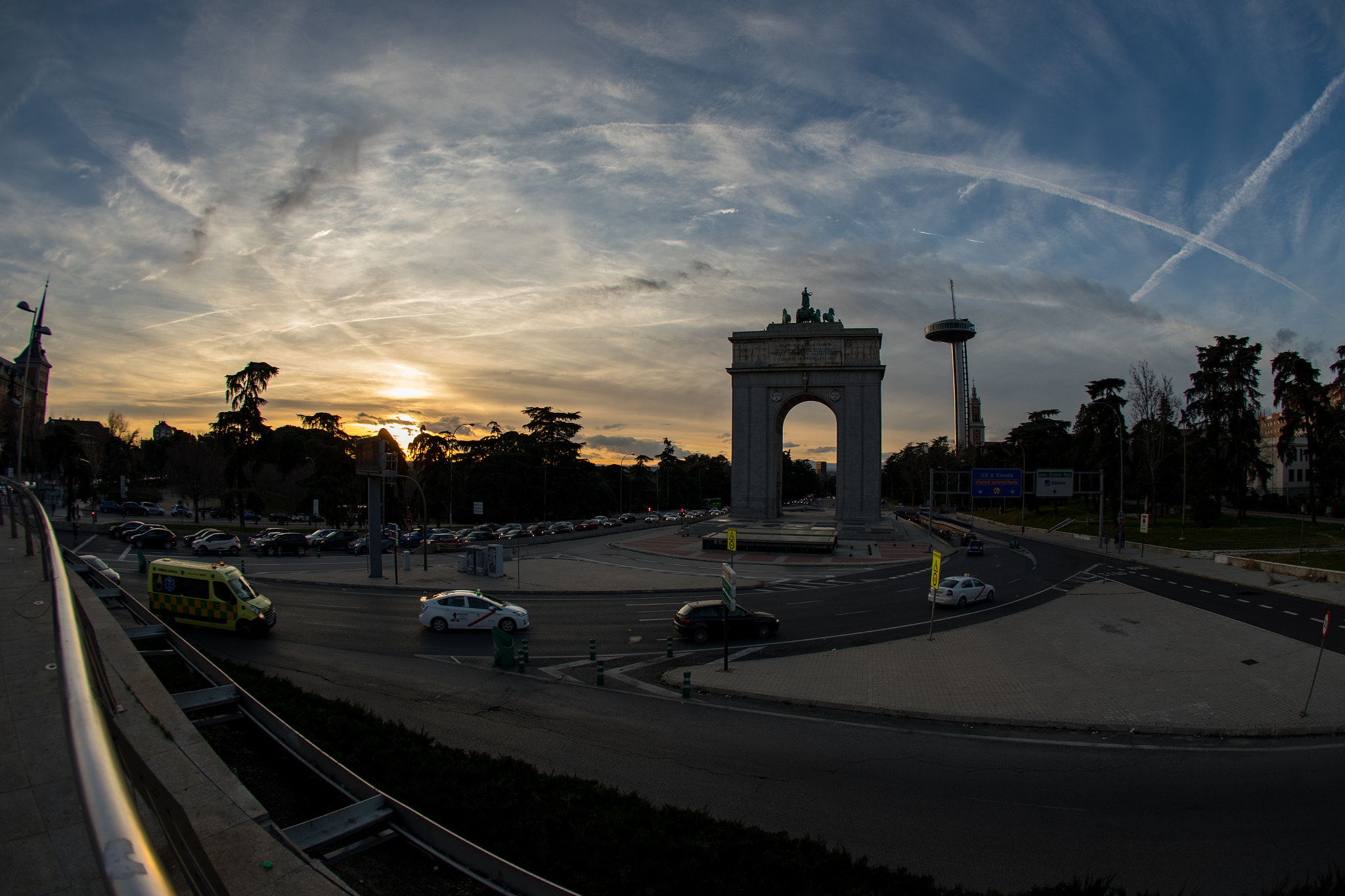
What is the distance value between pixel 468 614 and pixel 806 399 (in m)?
53.1

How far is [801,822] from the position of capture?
9031 mm

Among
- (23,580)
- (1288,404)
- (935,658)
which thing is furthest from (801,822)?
(1288,404)

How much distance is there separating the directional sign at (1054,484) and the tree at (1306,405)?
998 inches

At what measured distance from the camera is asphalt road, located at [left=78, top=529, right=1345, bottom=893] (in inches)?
328

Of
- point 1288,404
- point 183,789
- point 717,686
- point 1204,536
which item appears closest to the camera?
point 183,789

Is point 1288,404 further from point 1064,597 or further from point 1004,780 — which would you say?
point 1004,780

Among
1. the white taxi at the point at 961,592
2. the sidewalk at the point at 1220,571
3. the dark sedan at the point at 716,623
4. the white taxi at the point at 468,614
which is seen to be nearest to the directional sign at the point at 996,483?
the sidewalk at the point at 1220,571

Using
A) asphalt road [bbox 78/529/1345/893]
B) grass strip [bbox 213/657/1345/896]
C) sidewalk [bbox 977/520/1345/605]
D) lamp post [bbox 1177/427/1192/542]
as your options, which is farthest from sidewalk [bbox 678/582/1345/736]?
lamp post [bbox 1177/427/1192/542]

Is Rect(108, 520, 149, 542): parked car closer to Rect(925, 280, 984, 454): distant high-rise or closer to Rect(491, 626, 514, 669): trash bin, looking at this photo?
Rect(491, 626, 514, 669): trash bin

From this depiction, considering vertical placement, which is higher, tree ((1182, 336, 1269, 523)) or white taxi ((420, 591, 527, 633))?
tree ((1182, 336, 1269, 523))

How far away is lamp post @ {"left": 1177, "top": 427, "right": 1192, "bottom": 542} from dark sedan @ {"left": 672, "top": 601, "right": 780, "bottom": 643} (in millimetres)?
44997

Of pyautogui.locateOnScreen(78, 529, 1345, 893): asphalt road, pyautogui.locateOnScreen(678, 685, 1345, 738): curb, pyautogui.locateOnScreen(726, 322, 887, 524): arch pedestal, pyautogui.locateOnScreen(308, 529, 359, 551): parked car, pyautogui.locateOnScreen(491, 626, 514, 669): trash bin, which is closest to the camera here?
pyautogui.locateOnScreen(78, 529, 1345, 893): asphalt road

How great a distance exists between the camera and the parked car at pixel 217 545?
3956 centimetres

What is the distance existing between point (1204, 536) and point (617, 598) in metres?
48.5
